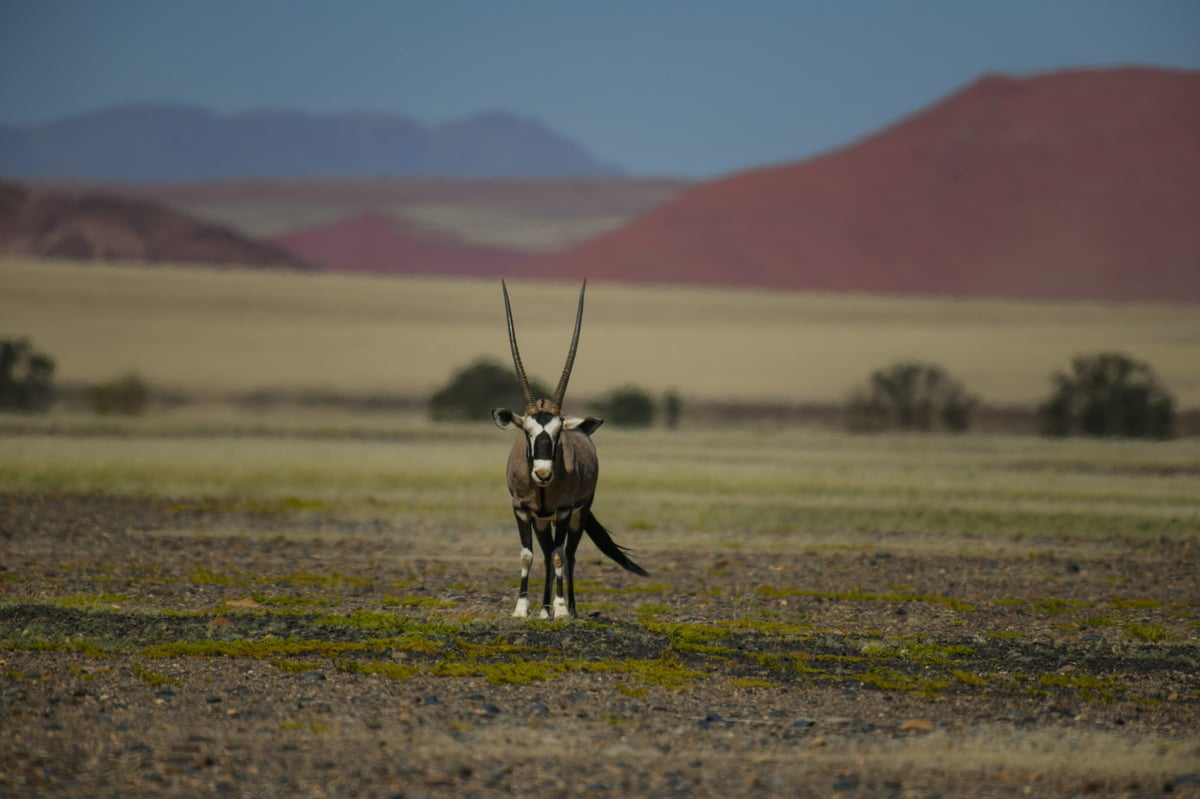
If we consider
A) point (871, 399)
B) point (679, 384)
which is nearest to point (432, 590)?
point (871, 399)

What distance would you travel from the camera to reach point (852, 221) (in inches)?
7052

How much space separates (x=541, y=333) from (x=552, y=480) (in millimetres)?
95822

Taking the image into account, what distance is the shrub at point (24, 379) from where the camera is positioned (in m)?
66.9

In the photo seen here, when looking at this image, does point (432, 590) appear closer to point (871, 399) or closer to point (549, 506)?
point (549, 506)

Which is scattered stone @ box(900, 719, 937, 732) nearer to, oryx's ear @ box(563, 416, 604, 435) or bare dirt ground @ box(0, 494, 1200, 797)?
bare dirt ground @ box(0, 494, 1200, 797)

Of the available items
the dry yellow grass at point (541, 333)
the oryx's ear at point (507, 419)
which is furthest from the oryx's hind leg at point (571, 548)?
the dry yellow grass at point (541, 333)

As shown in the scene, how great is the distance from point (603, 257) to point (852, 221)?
27541 mm

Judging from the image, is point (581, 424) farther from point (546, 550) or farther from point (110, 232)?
point (110, 232)

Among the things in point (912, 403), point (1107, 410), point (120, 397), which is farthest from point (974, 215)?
point (120, 397)

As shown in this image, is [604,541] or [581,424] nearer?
[581,424]

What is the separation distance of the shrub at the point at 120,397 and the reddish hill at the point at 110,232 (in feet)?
316

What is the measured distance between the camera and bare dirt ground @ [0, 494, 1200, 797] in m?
10.2

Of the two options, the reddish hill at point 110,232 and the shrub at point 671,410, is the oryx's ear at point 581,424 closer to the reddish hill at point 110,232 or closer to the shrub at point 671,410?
the shrub at point 671,410

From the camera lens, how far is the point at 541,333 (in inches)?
4375
